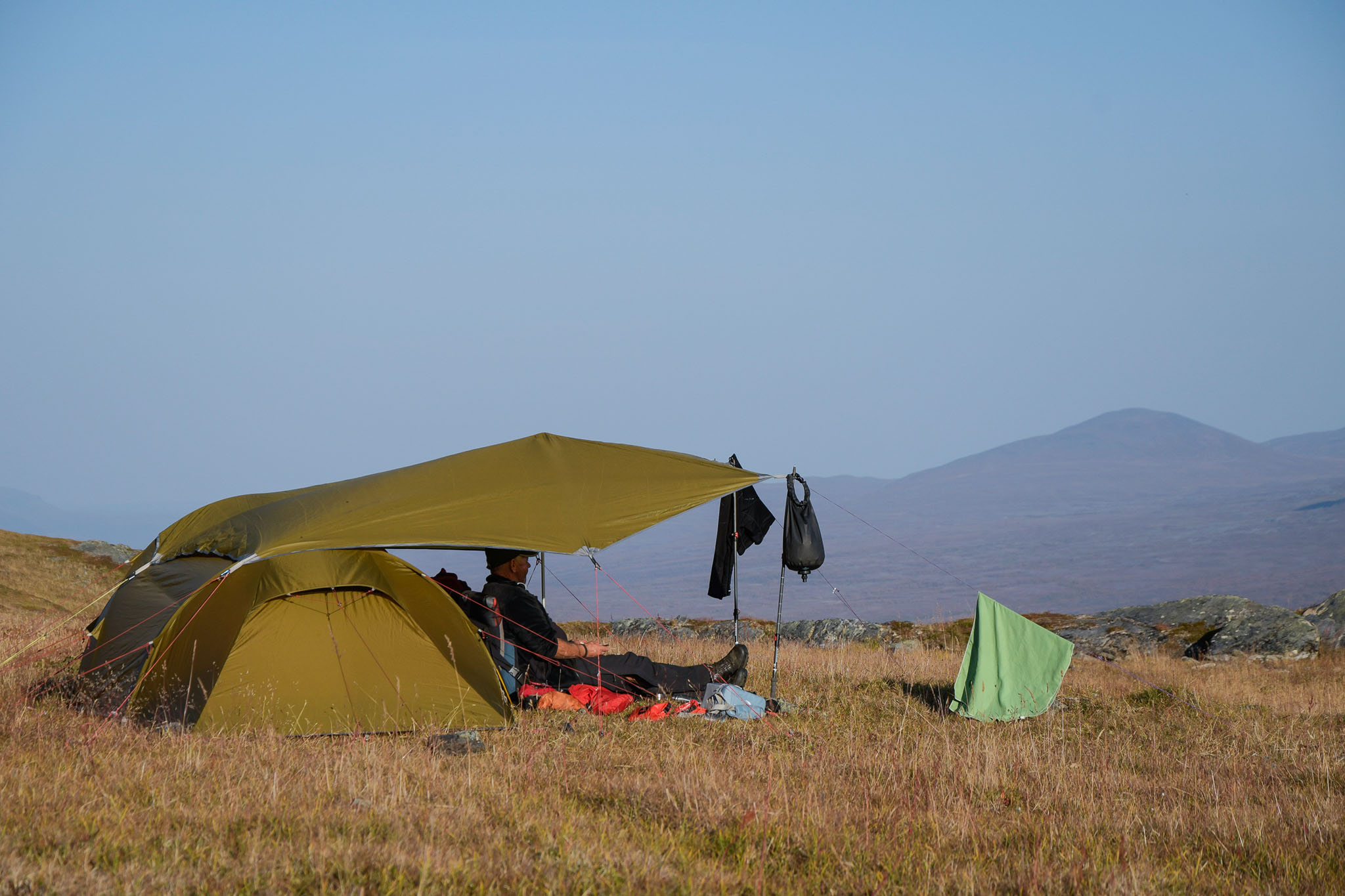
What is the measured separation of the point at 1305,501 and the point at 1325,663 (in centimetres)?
21970

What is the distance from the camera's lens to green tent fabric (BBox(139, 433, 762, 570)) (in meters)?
7.27

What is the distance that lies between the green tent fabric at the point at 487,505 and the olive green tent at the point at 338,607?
19 mm

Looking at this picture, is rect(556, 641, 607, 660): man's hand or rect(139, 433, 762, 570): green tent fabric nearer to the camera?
rect(139, 433, 762, 570): green tent fabric

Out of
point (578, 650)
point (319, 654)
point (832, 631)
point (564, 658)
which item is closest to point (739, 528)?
point (564, 658)

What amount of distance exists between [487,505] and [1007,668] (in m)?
4.67

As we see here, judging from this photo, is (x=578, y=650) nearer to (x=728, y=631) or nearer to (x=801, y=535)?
(x=801, y=535)

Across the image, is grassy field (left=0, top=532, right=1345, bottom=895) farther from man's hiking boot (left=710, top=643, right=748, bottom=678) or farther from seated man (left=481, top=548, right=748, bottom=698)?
man's hiking boot (left=710, top=643, right=748, bottom=678)

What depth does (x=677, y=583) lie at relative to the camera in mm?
174875

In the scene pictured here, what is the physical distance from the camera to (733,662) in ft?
30.0

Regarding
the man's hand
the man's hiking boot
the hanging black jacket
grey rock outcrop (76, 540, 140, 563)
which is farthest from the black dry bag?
grey rock outcrop (76, 540, 140, 563)

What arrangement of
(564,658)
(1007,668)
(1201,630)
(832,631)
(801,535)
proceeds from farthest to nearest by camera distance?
1. (832,631)
2. (1201,630)
3. (801,535)
4. (1007,668)
5. (564,658)

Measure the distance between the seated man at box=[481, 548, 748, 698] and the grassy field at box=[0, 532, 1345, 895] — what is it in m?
0.64

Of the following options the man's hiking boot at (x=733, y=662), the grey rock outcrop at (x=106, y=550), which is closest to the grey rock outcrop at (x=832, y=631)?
the man's hiking boot at (x=733, y=662)

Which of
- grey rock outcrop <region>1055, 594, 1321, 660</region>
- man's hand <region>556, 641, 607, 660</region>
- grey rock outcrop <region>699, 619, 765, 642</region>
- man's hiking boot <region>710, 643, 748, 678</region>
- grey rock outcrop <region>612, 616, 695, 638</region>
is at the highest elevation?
man's hand <region>556, 641, 607, 660</region>
